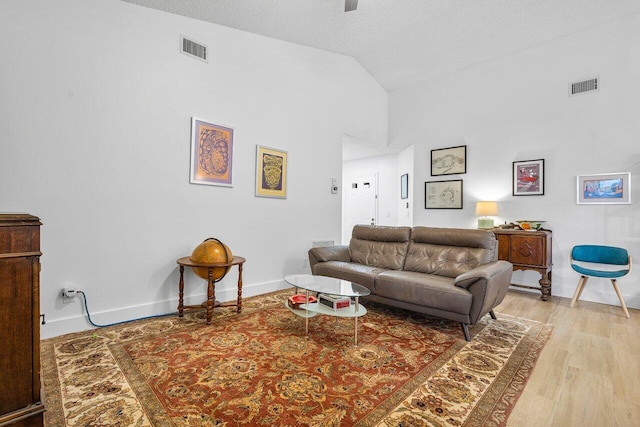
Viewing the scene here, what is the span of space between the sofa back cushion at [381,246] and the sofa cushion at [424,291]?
20.8 inches

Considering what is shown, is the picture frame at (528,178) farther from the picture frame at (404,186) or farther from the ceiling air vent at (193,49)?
the ceiling air vent at (193,49)

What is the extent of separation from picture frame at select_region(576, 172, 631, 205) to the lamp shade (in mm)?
1005

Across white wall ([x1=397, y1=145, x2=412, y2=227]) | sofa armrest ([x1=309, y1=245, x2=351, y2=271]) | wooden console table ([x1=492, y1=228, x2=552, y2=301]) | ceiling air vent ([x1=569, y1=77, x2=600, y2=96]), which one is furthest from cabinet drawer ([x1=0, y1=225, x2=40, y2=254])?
ceiling air vent ([x1=569, y1=77, x2=600, y2=96])

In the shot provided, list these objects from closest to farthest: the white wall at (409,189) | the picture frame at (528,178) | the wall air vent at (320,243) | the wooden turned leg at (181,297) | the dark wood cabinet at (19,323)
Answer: the dark wood cabinet at (19,323)
the wooden turned leg at (181,297)
the picture frame at (528,178)
the wall air vent at (320,243)
the white wall at (409,189)

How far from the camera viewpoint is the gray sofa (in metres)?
2.62

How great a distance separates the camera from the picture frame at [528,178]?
445 centimetres

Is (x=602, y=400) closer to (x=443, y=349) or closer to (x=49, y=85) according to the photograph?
(x=443, y=349)

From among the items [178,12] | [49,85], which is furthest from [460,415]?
[178,12]

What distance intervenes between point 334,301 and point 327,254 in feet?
4.62

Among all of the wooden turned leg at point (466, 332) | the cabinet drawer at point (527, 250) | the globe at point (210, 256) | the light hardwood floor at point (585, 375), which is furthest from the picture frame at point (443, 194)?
the globe at point (210, 256)

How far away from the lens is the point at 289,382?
191 cm

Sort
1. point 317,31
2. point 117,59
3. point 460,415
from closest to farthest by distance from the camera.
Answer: point 460,415 → point 117,59 → point 317,31

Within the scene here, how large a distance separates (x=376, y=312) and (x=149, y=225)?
2.62 m

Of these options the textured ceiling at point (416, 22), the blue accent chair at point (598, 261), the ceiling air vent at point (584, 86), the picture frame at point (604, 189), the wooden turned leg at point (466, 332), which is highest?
the textured ceiling at point (416, 22)
